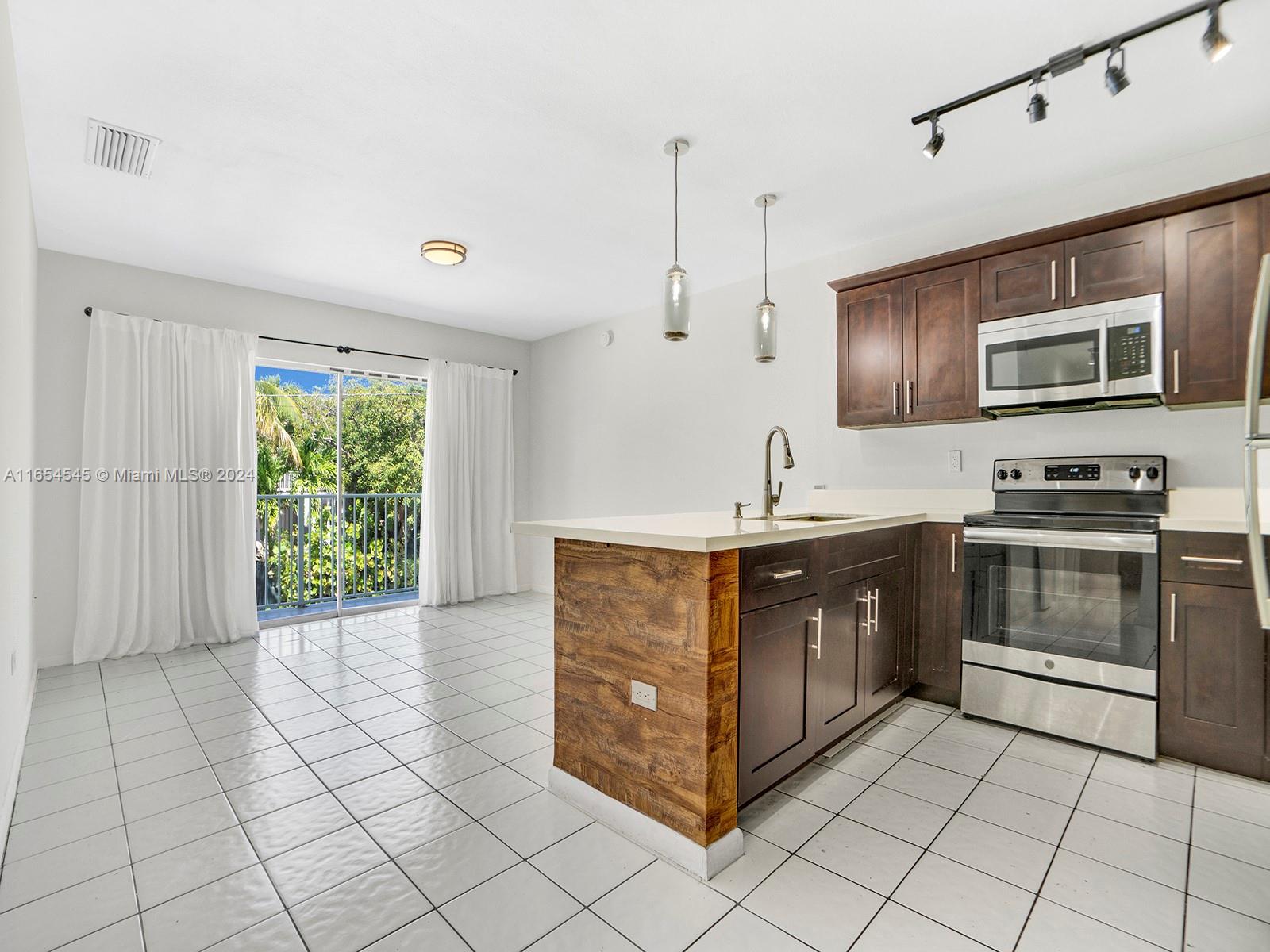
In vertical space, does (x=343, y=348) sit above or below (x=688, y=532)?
above

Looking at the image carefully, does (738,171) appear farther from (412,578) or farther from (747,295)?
(412,578)

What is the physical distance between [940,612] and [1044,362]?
1.30m

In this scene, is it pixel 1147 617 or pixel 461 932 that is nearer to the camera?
pixel 461 932

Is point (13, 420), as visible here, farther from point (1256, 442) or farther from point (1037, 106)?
point (1037, 106)

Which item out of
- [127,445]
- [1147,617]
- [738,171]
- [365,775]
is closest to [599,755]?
[365,775]

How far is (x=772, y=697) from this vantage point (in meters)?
2.09

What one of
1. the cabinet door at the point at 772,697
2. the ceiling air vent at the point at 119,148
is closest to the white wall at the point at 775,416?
the cabinet door at the point at 772,697

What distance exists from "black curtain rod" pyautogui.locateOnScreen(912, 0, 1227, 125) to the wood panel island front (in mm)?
1715

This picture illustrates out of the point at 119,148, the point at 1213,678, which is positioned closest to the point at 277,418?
the point at 119,148

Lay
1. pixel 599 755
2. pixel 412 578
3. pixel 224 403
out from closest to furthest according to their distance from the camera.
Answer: pixel 599 755 → pixel 224 403 → pixel 412 578

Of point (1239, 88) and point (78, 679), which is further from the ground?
point (1239, 88)

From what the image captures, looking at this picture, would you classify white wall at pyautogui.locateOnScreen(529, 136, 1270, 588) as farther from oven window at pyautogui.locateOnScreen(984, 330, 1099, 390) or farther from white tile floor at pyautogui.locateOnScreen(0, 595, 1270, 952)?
white tile floor at pyautogui.locateOnScreen(0, 595, 1270, 952)

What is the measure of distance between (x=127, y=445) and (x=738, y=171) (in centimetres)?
420

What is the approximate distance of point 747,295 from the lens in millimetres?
4500
